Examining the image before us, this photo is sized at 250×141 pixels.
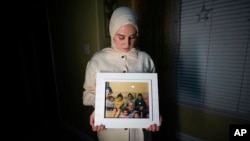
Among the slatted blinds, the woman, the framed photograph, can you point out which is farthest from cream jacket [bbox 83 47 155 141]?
the slatted blinds

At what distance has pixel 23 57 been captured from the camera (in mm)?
2957

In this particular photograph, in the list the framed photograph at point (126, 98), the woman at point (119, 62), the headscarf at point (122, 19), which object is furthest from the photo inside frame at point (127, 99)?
the headscarf at point (122, 19)

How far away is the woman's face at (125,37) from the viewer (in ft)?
2.91

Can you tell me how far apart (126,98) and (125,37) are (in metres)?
0.33

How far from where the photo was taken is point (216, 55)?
1654 mm

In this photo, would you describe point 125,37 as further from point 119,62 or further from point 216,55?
point 216,55

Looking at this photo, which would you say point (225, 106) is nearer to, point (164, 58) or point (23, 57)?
point (164, 58)

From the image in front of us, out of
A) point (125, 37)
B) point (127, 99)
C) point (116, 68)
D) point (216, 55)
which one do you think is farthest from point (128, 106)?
point (216, 55)

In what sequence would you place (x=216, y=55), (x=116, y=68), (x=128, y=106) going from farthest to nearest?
1. (x=216, y=55)
2. (x=116, y=68)
3. (x=128, y=106)

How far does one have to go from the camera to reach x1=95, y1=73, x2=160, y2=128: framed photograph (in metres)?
0.82

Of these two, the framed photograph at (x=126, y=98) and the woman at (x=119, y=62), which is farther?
the woman at (x=119, y=62)

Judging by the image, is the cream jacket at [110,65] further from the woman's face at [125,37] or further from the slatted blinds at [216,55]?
the slatted blinds at [216,55]

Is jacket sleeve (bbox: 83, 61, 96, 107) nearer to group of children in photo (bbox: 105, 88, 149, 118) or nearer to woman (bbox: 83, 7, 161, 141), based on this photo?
woman (bbox: 83, 7, 161, 141)

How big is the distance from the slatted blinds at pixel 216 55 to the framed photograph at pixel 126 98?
1143mm
